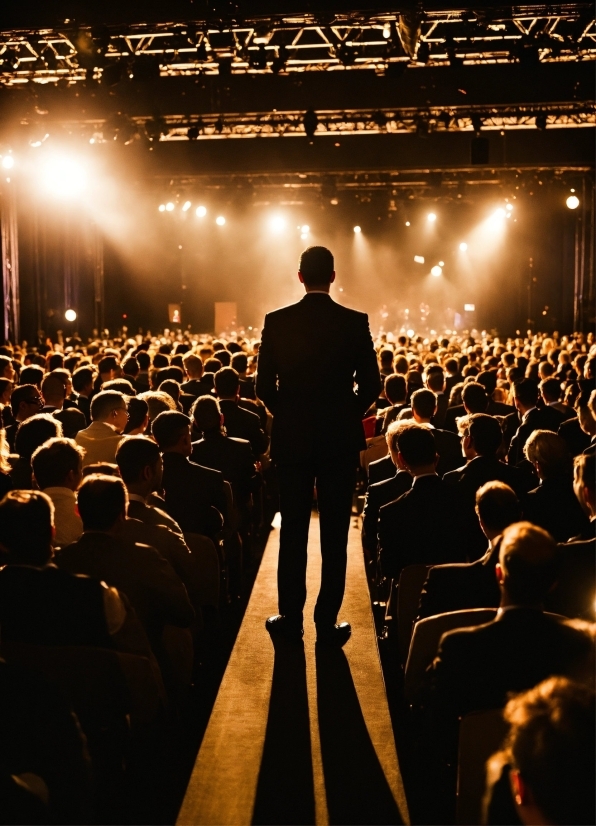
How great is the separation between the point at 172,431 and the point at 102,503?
1.92 meters

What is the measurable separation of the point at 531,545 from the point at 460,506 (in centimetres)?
177

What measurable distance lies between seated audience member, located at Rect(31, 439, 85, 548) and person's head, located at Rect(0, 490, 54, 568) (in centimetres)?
125

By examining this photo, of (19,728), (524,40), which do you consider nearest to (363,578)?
(19,728)

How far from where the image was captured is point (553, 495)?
482 cm

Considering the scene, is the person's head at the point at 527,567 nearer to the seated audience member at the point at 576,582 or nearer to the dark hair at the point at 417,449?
the seated audience member at the point at 576,582

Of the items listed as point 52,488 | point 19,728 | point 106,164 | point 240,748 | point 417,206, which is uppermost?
point 417,206

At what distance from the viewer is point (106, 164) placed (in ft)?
53.2

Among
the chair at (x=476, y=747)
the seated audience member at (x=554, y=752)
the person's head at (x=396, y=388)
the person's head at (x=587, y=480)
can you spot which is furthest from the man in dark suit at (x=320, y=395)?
the person's head at (x=396, y=388)

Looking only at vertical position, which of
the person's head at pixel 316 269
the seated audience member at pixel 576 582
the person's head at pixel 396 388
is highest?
the person's head at pixel 316 269

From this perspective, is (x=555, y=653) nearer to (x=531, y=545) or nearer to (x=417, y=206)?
(x=531, y=545)

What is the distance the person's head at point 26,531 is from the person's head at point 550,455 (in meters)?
2.73

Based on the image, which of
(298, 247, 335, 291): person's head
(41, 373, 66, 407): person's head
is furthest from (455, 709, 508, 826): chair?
(41, 373, 66, 407): person's head

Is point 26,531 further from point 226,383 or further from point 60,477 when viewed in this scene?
point 226,383

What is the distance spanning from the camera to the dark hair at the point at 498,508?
3.71 meters
